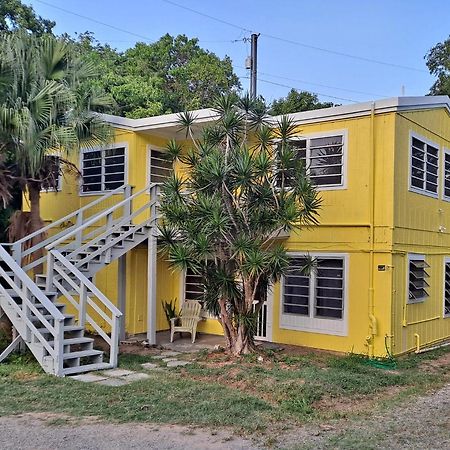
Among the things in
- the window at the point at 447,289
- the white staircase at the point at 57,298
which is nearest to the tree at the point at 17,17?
the white staircase at the point at 57,298

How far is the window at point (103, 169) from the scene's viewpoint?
40.8ft

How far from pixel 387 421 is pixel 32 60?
26.6 feet

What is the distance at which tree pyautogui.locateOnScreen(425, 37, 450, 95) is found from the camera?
24.2m

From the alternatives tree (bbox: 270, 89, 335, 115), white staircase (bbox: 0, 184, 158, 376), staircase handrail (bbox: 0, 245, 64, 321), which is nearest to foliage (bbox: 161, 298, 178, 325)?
white staircase (bbox: 0, 184, 158, 376)

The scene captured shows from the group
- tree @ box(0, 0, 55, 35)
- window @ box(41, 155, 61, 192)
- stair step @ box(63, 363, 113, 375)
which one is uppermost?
tree @ box(0, 0, 55, 35)

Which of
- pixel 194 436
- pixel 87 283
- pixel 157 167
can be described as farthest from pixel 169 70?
pixel 194 436

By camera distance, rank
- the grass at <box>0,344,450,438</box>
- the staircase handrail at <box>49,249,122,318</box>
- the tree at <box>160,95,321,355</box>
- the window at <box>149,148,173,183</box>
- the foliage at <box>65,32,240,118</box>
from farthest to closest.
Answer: the foliage at <box>65,32,240,118</box> < the window at <box>149,148,173,183</box> < the tree at <box>160,95,321,355</box> < the staircase handrail at <box>49,249,122,318</box> < the grass at <box>0,344,450,438</box>

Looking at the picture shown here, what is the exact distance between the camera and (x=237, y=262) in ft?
28.4

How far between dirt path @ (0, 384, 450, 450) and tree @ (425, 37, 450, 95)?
69.9ft

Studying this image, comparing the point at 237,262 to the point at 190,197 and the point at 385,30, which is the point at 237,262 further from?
the point at 385,30

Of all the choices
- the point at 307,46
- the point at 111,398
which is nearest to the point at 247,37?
the point at 307,46

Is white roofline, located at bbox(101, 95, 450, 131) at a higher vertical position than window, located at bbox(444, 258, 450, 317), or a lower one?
higher

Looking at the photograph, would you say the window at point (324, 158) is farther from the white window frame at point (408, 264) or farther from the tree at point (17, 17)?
the tree at point (17, 17)

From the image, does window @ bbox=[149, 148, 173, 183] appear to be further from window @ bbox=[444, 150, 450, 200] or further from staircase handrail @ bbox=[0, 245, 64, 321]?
window @ bbox=[444, 150, 450, 200]
